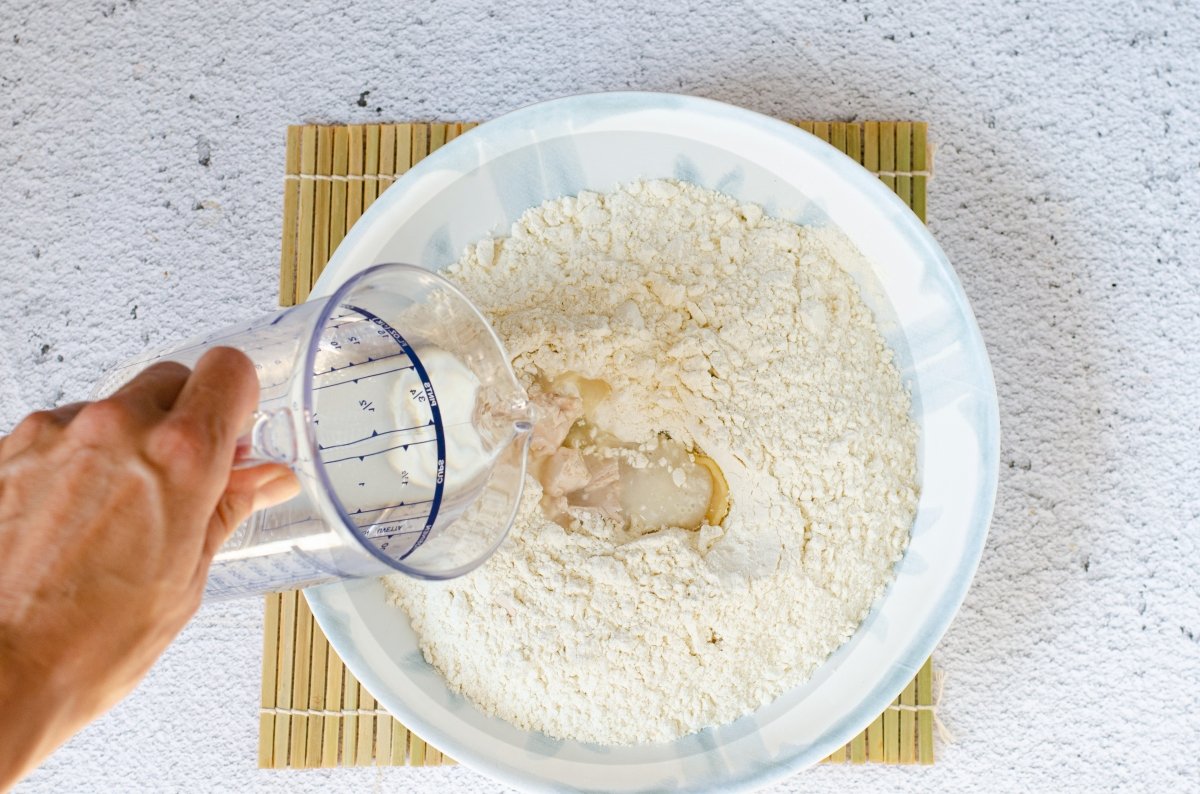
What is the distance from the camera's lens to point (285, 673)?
921mm

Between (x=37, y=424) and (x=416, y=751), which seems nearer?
(x=37, y=424)

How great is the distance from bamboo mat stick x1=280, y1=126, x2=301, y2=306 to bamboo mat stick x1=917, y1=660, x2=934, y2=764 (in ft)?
2.45

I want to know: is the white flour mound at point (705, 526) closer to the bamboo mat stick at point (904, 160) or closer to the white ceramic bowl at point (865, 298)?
the white ceramic bowl at point (865, 298)

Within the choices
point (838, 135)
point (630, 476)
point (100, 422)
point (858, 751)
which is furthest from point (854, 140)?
point (100, 422)

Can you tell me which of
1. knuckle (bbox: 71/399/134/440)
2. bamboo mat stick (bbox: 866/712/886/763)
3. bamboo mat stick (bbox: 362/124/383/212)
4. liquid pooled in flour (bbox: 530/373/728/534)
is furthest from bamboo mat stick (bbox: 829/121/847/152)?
knuckle (bbox: 71/399/134/440)

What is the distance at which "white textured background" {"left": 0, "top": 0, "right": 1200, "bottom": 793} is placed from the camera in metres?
0.94

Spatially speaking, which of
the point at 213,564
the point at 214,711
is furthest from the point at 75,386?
the point at 213,564

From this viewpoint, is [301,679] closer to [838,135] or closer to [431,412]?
[431,412]

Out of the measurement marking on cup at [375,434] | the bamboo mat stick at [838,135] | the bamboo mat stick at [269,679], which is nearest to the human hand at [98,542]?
the measurement marking on cup at [375,434]

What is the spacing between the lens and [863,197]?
83 centimetres

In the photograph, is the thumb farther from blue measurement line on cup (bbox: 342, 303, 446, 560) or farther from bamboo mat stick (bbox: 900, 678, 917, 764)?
bamboo mat stick (bbox: 900, 678, 917, 764)

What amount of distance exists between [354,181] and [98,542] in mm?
548

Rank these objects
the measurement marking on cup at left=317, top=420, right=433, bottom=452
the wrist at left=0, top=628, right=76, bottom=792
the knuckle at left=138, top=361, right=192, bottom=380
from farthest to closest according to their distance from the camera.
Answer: the measurement marking on cup at left=317, top=420, right=433, bottom=452 → the knuckle at left=138, top=361, right=192, bottom=380 → the wrist at left=0, top=628, right=76, bottom=792

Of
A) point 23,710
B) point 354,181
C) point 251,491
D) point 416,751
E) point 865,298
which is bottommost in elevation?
point 416,751
